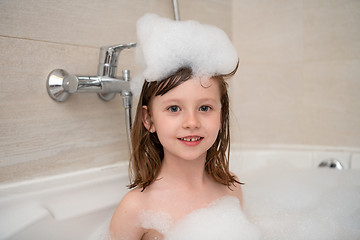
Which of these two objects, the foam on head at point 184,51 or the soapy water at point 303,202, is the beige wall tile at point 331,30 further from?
the foam on head at point 184,51

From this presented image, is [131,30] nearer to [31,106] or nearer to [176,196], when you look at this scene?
[31,106]

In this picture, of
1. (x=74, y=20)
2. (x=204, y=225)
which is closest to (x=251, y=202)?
(x=204, y=225)

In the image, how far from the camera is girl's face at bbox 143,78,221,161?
2.42 feet

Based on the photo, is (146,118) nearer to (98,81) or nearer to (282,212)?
(98,81)

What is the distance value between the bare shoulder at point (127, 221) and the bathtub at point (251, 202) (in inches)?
6.3

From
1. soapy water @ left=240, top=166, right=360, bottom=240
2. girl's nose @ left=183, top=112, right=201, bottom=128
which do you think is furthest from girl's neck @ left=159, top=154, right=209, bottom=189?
soapy water @ left=240, top=166, right=360, bottom=240

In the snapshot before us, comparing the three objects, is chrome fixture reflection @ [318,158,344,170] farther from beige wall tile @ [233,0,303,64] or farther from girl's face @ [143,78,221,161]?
girl's face @ [143,78,221,161]

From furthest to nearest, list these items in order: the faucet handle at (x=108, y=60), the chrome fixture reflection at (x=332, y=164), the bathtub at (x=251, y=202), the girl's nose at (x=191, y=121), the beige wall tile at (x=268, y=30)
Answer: the beige wall tile at (x=268, y=30) → the chrome fixture reflection at (x=332, y=164) → the faucet handle at (x=108, y=60) → the bathtub at (x=251, y=202) → the girl's nose at (x=191, y=121)

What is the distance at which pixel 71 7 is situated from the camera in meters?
0.97

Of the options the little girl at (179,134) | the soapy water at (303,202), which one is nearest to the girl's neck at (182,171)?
the little girl at (179,134)

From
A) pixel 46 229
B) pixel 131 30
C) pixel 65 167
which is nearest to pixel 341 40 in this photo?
pixel 131 30

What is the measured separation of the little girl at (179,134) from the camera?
749 millimetres

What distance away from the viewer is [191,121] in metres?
0.72

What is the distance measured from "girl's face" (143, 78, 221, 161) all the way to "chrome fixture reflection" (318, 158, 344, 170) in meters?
0.69
